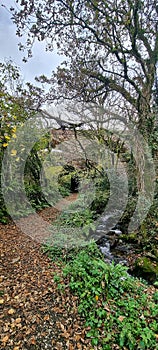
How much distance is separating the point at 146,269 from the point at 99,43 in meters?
5.81

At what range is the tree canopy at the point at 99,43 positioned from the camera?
5191 mm

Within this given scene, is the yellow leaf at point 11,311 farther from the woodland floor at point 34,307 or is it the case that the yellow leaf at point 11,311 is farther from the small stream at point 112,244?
the small stream at point 112,244

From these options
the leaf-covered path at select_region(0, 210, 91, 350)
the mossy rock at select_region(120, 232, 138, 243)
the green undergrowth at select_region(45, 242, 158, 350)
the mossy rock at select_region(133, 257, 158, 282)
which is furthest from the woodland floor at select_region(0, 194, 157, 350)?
the mossy rock at select_region(120, 232, 138, 243)

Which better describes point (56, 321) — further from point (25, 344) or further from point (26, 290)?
point (26, 290)

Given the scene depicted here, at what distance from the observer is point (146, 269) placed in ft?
11.1

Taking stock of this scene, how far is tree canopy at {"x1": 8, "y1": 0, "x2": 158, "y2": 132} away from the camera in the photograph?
5.19 m

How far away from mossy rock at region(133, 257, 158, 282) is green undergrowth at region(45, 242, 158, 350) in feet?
0.92

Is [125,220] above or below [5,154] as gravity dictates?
below

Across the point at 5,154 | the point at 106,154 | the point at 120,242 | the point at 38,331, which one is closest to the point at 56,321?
the point at 38,331

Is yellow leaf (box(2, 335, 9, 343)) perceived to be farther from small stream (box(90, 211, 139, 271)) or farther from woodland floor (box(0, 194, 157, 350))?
small stream (box(90, 211, 139, 271))

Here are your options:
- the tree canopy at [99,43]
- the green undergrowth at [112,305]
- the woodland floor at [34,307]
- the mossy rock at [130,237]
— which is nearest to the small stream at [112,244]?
the mossy rock at [130,237]

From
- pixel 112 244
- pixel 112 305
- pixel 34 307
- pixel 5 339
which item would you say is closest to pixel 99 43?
pixel 112 244

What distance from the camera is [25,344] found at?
1.82 meters

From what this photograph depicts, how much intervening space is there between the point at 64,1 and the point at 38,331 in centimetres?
672
